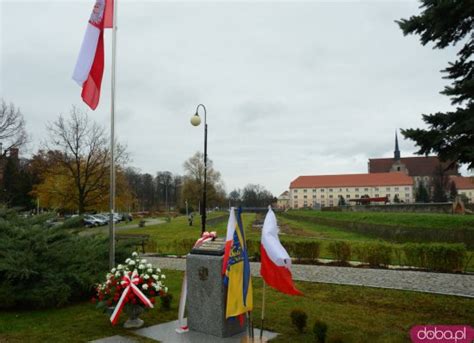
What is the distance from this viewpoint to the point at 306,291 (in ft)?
33.2

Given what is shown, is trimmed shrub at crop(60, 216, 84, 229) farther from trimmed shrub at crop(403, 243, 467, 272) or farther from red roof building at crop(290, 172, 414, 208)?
red roof building at crop(290, 172, 414, 208)

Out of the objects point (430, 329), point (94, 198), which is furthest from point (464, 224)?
point (94, 198)

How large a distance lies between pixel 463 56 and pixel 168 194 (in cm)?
10955

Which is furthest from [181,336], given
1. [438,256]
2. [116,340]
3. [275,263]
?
[438,256]

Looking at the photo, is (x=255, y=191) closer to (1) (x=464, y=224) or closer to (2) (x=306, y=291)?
(1) (x=464, y=224)

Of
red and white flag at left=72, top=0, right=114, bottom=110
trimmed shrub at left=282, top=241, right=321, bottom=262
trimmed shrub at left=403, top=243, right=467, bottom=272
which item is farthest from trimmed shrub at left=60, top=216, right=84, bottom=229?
trimmed shrub at left=403, top=243, right=467, bottom=272

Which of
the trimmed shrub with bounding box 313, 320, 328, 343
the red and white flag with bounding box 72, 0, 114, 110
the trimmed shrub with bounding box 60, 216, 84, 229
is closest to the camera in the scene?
the trimmed shrub with bounding box 313, 320, 328, 343

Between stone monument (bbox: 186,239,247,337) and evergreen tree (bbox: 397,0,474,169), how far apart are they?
467 centimetres

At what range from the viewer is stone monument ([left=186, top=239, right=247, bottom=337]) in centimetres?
625

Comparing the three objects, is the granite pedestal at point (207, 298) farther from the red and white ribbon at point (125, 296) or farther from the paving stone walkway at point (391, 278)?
the paving stone walkway at point (391, 278)

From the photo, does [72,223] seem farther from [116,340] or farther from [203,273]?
[203,273]

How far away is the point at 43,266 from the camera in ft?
27.9

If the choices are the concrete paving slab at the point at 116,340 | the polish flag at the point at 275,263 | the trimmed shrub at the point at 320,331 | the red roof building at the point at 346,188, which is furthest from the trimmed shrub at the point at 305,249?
the red roof building at the point at 346,188

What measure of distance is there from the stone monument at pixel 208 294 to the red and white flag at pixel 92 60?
3.96 metres
